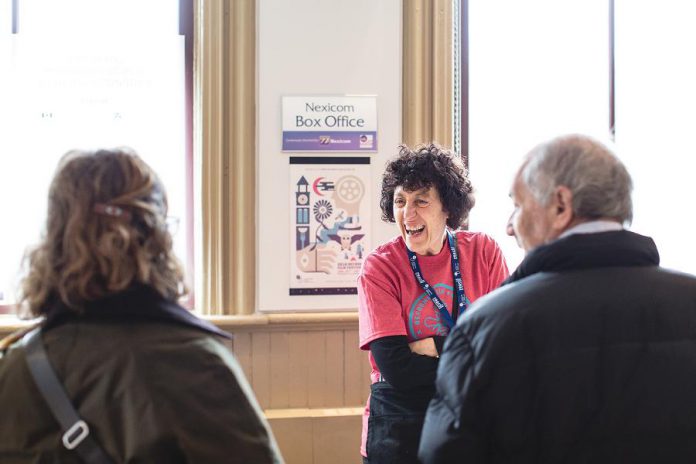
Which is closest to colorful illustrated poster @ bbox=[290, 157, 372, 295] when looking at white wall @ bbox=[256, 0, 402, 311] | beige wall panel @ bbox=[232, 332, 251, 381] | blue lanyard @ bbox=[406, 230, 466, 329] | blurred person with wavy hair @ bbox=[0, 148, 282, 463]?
white wall @ bbox=[256, 0, 402, 311]

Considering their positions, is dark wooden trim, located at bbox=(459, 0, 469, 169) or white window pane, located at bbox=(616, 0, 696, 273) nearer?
A: dark wooden trim, located at bbox=(459, 0, 469, 169)

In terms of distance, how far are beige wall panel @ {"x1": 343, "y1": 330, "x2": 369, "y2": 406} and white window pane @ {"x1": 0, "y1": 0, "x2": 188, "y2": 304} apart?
3.27ft

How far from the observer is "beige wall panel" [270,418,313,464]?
3615 mm

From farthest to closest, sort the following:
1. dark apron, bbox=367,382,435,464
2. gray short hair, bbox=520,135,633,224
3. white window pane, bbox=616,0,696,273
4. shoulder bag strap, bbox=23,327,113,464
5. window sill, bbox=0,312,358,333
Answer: white window pane, bbox=616,0,696,273, window sill, bbox=0,312,358,333, dark apron, bbox=367,382,435,464, gray short hair, bbox=520,135,633,224, shoulder bag strap, bbox=23,327,113,464

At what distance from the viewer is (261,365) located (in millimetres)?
3686

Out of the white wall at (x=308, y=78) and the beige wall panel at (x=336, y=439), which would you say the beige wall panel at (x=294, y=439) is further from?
the white wall at (x=308, y=78)

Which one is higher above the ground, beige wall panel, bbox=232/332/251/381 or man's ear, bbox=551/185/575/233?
man's ear, bbox=551/185/575/233

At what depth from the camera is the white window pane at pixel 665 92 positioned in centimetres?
414

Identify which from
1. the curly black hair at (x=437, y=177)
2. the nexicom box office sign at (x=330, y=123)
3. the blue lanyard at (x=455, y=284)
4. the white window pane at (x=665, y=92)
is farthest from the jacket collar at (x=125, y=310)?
the white window pane at (x=665, y=92)

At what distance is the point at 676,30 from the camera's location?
4164mm

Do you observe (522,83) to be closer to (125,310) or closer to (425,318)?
(425,318)

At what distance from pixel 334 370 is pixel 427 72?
163cm

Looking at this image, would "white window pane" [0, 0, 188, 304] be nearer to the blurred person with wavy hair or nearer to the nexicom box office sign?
the nexicom box office sign

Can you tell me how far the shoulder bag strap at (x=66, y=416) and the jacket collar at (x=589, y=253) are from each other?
2.94 ft
